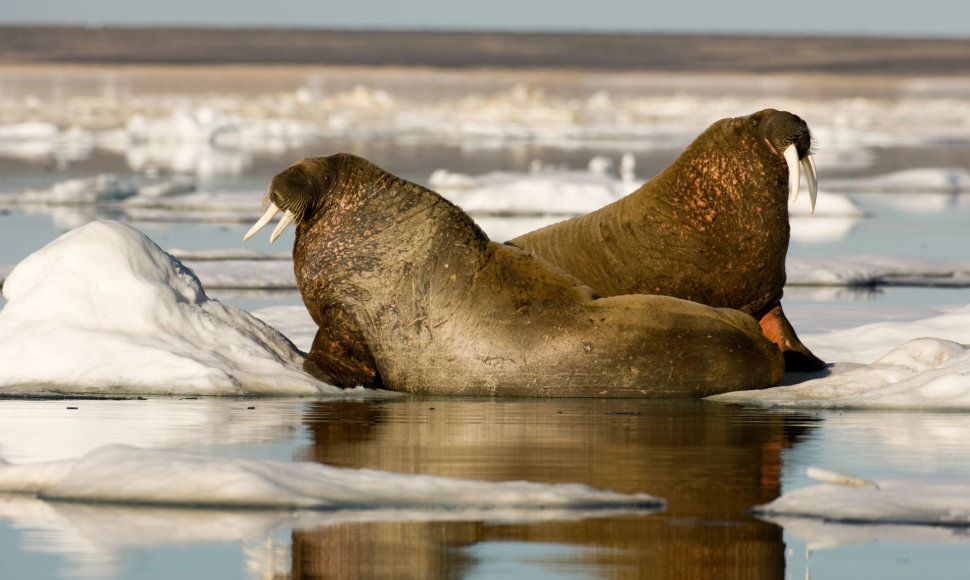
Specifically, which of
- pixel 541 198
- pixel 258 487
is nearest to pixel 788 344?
pixel 258 487

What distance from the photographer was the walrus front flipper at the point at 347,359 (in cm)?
848

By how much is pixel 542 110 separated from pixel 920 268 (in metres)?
43.9

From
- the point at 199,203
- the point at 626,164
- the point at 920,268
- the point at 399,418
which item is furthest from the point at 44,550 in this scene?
the point at 626,164

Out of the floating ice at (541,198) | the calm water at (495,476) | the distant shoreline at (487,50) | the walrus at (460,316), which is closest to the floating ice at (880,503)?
the calm water at (495,476)

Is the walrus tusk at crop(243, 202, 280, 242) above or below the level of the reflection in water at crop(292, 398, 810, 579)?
above

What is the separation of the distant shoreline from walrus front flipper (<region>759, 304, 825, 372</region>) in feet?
308

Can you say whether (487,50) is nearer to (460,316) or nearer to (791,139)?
(791,139)

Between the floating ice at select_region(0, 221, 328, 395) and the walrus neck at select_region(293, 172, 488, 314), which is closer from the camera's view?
the floating ice at select_region(0, 221, 328, 395)

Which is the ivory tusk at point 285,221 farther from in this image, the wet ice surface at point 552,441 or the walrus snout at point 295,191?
the wet ice surface at point 552,441

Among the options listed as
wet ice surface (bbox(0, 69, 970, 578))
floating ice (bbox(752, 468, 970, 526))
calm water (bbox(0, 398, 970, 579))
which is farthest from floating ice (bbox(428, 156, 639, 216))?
floating ice (bbox(752, 468, 970, 526))

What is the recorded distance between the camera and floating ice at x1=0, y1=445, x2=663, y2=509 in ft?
17.6

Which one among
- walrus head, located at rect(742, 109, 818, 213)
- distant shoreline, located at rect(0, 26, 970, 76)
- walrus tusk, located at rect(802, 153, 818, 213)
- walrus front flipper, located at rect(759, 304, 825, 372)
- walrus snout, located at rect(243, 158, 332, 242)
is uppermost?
distant shoreline, located at rect(0, 26, 970, 76)

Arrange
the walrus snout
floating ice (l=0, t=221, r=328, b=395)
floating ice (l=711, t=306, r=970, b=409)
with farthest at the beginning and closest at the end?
the walrus snout, floating ice (l=0, t=221, r=328, b=395), floating ice (l=711, t=306, r=970, b=409)

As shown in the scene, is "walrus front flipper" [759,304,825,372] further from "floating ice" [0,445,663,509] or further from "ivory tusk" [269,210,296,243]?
"floating ice" [0,445,663,509]
